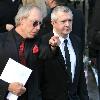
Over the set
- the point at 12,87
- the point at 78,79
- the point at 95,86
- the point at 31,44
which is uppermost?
the point at 31,44

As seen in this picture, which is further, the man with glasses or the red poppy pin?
the red poppy pin

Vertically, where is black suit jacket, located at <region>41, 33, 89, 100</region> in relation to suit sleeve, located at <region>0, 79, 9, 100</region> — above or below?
below

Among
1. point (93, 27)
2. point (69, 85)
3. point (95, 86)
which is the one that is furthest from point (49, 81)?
point (95, 86)

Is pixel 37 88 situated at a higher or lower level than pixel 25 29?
lower

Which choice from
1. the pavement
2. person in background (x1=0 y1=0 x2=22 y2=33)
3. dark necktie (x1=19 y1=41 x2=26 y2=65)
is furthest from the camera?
the pavement

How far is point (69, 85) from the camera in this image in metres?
5.47

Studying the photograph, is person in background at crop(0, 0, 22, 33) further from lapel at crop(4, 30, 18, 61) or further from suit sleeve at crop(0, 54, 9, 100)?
suit sleeve at crop(0, 54, 9, 100)

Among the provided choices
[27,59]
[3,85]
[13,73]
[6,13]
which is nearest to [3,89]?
[3,85]

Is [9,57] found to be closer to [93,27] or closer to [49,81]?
[49,81]

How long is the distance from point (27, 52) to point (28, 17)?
0.35 meters

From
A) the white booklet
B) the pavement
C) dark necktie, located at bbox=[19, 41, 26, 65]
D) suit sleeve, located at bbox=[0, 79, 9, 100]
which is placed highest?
dark necktie, located at bbox=[19, 41, 26, 65]

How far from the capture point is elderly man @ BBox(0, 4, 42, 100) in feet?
15.5

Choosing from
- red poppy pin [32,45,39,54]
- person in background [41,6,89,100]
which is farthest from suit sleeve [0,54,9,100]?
person in background [41,6,89,100]

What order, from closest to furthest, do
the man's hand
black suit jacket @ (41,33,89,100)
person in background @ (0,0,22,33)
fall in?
the man's hand < black suit jacket @ (41,33,89,100) < person in background @ (0,0,22,33)
